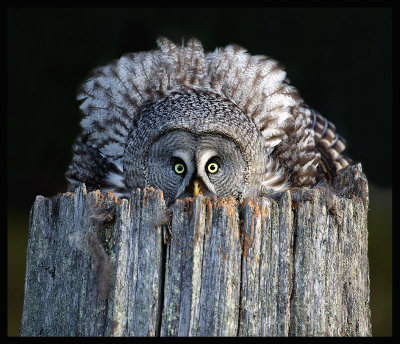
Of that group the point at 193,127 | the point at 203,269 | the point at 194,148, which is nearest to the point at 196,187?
the point at 194,148

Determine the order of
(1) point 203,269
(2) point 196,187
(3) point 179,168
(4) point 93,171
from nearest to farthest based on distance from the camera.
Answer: (1) point 203,269
(2) point 196,187
(3) point 179,168
(4) point 93,171

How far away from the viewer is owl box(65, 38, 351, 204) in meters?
3.45

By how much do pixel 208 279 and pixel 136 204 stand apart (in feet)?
1.29

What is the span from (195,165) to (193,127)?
24 centimetres

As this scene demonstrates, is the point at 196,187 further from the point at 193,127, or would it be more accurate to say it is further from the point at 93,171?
the point at 93,171

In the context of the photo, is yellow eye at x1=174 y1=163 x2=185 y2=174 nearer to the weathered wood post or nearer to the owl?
the owl

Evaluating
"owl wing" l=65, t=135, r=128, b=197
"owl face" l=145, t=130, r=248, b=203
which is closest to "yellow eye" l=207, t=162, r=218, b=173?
"owl face" l=145, t=130, r=248, b=203

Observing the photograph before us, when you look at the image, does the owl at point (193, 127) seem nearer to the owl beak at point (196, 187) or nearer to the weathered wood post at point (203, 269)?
the owl beak at point (196, 187)

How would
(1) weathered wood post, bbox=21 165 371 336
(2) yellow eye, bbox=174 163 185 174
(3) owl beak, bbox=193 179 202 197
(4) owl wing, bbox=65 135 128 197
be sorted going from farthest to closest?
(4) owl wing, bbox=65 135 128 197, (2) yellow eye, bbox=174 163 185 174, (3) owl beak, bbox=193 179 202 197, (1) weathered wood post, bbox=21 165 371 336

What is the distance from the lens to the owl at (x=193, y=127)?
11.3 feet

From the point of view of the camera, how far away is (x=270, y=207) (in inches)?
84.4

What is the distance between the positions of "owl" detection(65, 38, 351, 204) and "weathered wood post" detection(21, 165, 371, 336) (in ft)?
3.99

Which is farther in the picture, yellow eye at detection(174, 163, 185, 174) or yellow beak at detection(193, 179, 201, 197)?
yellow eye at detection(174, 163, 185, 174)

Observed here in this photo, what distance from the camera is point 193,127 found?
134 inches
